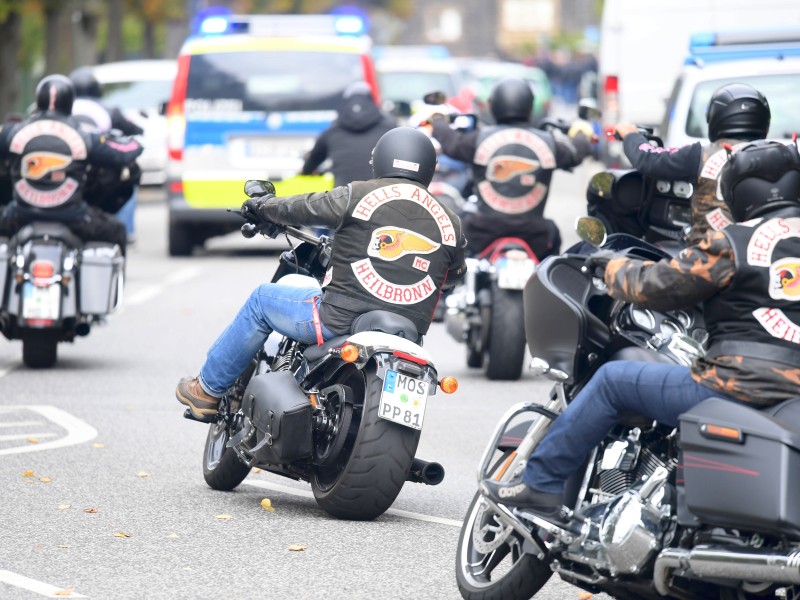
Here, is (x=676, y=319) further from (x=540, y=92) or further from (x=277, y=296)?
(x=540, y=92)

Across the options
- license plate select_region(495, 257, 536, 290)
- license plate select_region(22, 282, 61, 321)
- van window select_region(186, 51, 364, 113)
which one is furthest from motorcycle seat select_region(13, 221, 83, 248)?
van window select_region(186, 51, 364, 113)

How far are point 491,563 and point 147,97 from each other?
22052mm

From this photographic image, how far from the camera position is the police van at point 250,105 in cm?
1861

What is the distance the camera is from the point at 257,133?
18656 millimetres

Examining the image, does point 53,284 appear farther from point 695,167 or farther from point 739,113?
point 739,113

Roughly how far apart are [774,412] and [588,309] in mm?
811

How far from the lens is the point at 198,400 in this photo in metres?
7.64

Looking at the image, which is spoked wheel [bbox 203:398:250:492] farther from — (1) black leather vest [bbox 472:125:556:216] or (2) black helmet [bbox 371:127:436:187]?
(1) black leather vest [bbox 472:125:556:216]

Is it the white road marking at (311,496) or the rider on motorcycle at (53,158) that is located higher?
the rider on motorcycle at (53,158)

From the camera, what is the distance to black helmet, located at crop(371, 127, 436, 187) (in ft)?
23.9

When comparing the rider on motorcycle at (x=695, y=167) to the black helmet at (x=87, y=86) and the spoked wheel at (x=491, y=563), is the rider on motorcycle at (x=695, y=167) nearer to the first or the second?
the spoked wheel at (x=491, y=563)

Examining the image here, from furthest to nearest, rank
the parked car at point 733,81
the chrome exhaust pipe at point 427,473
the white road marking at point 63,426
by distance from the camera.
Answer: the parked car at point 733,81 < the white road marking at point 63,426 < the chrome exhaust pipe at point 427,473

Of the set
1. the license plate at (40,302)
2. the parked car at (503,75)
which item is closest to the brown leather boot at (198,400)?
the license plate at (40,302)

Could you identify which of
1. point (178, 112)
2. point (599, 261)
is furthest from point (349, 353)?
point (178, 112)
